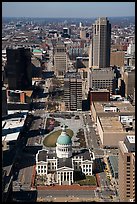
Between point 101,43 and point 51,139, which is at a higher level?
point 101,43

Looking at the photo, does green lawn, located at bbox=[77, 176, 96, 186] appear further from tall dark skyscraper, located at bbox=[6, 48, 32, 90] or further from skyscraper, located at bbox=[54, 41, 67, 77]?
skyscraper, located at bbox=[54, 41, 67, 77]

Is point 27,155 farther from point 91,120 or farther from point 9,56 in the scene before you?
point 9,56

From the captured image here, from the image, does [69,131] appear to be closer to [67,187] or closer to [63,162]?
[63,162]

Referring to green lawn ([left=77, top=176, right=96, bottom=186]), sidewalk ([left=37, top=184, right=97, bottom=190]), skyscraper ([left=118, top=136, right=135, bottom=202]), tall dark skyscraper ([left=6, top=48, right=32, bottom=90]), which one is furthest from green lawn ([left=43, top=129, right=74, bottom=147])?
tall dark skyscraper ([left=6, top=48, right=32, bottom=90])

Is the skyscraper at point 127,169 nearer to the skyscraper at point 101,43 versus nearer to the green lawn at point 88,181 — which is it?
the green lawn at point 88,181

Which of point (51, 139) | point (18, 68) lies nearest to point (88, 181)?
point (51, 139)

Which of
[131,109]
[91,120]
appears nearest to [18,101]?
[91,120]

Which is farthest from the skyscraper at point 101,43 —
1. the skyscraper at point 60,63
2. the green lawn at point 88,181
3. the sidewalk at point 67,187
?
the sidewalk at point 67,187
